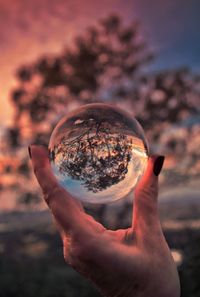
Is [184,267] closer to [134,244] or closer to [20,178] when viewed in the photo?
[134,244]

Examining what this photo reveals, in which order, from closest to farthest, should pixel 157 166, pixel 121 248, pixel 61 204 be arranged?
pixel 121 248 → pixel 61 204 → pixel 157 166

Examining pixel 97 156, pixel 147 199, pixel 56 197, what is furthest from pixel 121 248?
pixel 97 156

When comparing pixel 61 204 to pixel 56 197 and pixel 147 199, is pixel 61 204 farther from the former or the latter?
pixel 147 199

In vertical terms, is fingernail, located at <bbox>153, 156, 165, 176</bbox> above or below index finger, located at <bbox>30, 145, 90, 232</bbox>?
above

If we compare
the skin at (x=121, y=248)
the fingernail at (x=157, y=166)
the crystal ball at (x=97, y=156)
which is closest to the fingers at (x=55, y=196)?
the skin at (x=121, y=248)

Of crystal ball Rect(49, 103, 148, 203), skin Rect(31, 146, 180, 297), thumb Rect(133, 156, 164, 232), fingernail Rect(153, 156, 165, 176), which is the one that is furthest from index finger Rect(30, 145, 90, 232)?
fingernail Rect(153, 156, 165, 176)

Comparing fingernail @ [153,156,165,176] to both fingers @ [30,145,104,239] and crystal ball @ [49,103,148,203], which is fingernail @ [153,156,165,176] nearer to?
crystal ball @ [49,103,148,203]

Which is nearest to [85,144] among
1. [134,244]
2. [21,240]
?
[134,244]

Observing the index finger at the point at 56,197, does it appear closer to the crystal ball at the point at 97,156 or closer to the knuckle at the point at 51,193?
the knuckle at the point at 51,193
